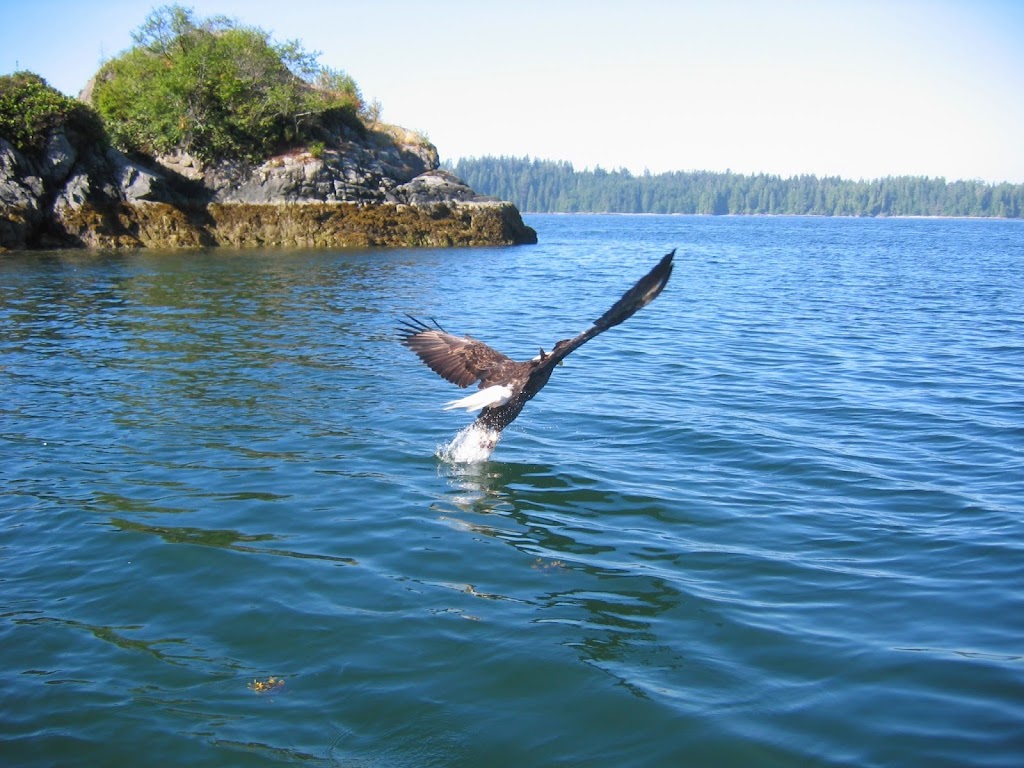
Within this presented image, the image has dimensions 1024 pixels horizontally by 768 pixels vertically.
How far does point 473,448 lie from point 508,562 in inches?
102

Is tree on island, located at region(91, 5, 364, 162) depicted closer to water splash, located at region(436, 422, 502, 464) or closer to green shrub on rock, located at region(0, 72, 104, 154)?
green shrub on rock, located at region(0, 72, 104, 154)

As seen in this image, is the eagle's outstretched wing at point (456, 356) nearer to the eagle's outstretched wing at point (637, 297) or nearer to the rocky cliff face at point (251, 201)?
the eagle's outstretched wing at point (637, 297)

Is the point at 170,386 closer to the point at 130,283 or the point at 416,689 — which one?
the point at 416,689

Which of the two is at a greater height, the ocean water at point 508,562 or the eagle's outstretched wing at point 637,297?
the eagle's outstretched wing at point 637,297

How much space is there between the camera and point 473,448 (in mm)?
8922

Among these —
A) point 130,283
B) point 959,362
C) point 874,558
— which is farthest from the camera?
point 130,283

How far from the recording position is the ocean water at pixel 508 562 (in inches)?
172

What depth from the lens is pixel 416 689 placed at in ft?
15.4

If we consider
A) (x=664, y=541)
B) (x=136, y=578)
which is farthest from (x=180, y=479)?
(x=664, y=541)

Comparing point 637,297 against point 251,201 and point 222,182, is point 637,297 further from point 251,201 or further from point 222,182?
point 222,182

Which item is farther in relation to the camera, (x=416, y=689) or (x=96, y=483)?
(x=96, y=483)

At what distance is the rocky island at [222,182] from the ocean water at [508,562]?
1913 centimetres

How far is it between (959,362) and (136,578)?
43.3ft

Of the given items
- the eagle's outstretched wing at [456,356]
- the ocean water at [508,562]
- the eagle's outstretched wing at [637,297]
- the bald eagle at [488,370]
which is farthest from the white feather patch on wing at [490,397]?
the eagle's outstretched wing at [637,297]
